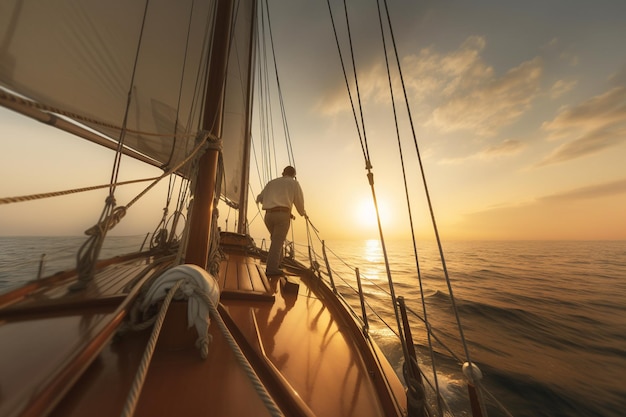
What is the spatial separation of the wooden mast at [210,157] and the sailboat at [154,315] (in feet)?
0.03

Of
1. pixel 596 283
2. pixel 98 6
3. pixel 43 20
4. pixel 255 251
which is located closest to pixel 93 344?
pixel 43 20

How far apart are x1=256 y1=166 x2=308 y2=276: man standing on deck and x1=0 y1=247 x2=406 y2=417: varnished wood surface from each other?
1.57 m

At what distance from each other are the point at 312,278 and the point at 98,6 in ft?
14.0

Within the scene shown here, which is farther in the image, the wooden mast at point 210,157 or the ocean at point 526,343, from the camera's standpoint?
the ocean at point 526,343

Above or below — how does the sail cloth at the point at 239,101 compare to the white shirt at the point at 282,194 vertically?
above

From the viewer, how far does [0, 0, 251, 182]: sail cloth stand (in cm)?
213

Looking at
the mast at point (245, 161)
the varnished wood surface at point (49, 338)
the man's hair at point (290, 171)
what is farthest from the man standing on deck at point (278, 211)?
the mast at point (245, 161)

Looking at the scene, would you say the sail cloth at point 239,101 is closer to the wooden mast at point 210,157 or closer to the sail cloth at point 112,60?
the sail cloth at point 112,60

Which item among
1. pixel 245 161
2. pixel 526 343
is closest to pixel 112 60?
pixel 245 161

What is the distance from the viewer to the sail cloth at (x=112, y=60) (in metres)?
2.13

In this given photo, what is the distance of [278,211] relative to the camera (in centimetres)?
353

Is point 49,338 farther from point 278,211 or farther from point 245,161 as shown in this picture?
point 245,161

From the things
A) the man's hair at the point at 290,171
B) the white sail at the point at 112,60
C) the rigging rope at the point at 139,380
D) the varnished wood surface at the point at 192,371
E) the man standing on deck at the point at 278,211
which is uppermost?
the white sail at the point at 112,60

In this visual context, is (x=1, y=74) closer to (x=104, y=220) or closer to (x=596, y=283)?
(x=104, y=220)
